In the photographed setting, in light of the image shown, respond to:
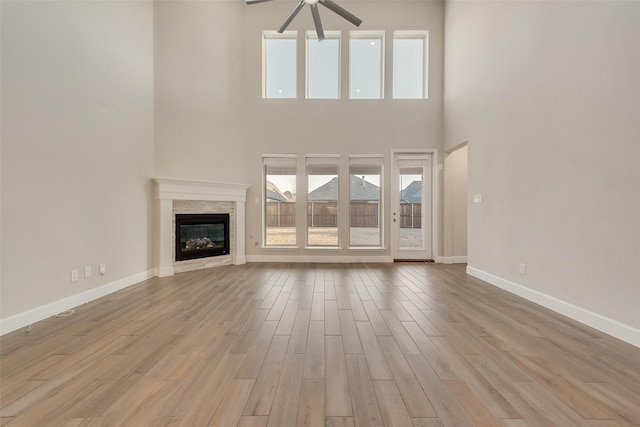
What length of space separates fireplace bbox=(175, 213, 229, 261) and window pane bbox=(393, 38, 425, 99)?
481cm

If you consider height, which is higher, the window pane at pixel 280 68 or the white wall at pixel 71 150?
the window pane at pixel 280 68

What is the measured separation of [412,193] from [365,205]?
1.11 meters

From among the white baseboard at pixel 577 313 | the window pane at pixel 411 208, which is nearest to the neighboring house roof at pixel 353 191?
the window pane at pixel 411 208

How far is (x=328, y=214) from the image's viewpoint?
6176 millimetres

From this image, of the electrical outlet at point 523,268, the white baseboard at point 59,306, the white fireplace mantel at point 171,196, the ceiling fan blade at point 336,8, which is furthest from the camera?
the white fireplace mantel at point 171,196

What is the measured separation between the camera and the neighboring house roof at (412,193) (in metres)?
6.20

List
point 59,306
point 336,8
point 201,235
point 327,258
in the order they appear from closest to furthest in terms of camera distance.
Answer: point 59,306 < point 336,8 < point 201,235 < point 327,258

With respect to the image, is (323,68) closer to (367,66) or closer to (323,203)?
(367,66)

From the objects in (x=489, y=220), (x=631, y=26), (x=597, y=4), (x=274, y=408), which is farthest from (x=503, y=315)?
(x=597, y=4)

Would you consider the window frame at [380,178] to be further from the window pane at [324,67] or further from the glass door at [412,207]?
the window pane at [324,67]

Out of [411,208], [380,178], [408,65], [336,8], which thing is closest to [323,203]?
[380,178]

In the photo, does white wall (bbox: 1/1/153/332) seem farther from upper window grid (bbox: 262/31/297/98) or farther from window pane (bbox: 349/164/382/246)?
window pane (bbox: 349/164/382/246)

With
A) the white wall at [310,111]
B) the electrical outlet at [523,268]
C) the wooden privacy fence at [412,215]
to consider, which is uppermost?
the white wall at [310,111]

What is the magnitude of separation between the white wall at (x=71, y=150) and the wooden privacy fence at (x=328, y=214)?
250 centimetres
